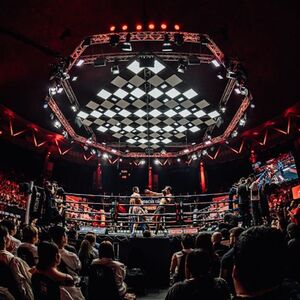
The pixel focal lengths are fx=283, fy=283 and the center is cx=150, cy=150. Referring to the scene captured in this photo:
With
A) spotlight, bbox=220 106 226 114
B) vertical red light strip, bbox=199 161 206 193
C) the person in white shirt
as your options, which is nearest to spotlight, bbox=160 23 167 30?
spotlight, bbox=220 106 226 114

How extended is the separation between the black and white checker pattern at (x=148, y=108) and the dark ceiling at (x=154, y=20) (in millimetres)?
1644

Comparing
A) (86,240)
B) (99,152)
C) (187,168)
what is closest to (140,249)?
(86,240)

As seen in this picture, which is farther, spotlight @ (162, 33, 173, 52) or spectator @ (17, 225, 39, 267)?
spotlight @ (162, 33, 173, 52)

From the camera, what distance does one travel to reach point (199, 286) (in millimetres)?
1748

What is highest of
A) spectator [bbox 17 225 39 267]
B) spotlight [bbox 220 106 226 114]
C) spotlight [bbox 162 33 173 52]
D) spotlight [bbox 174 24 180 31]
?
spotlight [bbox 174 24 180 31]

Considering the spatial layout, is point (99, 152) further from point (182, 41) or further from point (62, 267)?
point (62, 267)

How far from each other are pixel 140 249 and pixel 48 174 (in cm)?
738

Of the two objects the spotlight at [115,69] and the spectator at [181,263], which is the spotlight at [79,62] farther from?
the spectator at [181,263]

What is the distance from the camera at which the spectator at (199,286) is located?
1685 millimetres

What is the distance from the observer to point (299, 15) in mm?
5984

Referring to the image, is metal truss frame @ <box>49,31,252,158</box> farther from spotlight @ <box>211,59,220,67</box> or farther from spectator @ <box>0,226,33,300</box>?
spectator @ <box>0,226,33,300</box>

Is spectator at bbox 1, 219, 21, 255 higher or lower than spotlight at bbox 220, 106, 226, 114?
lower

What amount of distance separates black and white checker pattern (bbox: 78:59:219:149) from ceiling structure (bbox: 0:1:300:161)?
7 cm

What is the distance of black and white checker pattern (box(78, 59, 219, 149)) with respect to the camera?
8.59 meters
